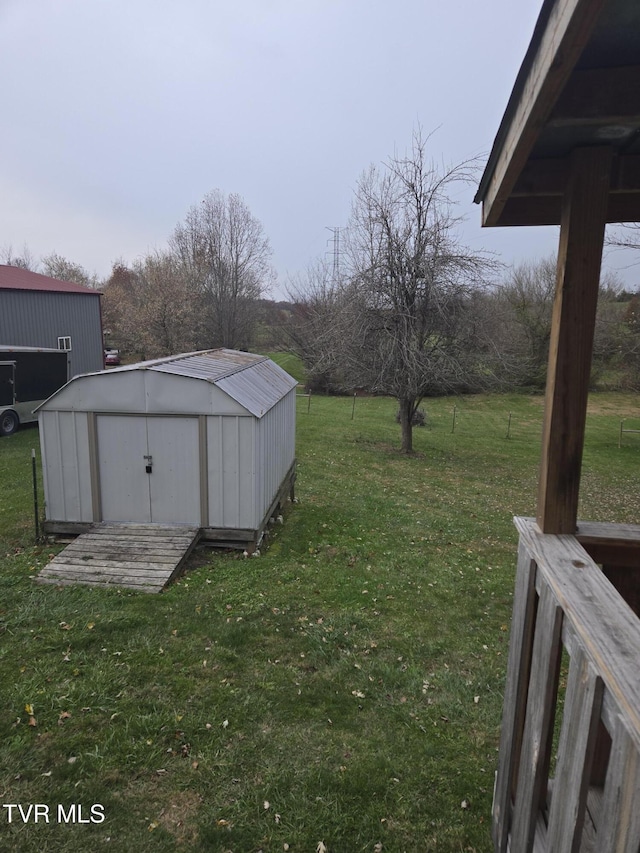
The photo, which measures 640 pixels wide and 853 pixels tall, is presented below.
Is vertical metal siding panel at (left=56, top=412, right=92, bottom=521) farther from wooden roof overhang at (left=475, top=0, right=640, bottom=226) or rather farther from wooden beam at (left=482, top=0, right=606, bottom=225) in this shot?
wooden beam at (left=482, top=0, right=606, bottom=225)

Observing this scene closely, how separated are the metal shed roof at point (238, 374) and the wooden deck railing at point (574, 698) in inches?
219

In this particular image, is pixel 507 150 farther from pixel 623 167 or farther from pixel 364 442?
pixel 364 442

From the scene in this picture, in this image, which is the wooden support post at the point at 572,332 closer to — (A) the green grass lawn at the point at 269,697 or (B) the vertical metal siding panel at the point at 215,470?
(A) the green grass lawn at the point at 269,697

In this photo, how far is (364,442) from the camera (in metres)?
18.9

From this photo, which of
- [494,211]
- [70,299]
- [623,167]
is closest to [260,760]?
[494,211]

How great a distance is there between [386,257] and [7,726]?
14694 millimetres

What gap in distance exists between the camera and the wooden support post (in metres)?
2.18

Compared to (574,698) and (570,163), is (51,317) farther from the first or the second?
(574,698)

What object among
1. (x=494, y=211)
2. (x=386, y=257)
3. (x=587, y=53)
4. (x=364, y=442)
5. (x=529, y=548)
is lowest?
(x=364, y=442)

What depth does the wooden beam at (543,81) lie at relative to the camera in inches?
54.1

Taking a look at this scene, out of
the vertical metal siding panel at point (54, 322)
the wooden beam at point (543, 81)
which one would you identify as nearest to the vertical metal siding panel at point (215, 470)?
the wooden beam at point (543, 81)

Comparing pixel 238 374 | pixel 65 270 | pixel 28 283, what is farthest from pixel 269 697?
pixel 65 270

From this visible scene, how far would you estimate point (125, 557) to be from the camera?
23.5 feet

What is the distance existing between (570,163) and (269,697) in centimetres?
445
